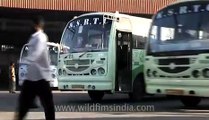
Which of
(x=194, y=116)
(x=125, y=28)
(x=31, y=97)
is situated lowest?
(x=194, y=116)

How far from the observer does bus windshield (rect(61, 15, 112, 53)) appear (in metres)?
17.3

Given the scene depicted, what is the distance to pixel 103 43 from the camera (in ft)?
56.9

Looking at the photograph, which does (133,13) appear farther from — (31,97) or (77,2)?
(31,97)

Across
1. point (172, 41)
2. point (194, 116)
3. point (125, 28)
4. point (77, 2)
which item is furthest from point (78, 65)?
point (77, 2)

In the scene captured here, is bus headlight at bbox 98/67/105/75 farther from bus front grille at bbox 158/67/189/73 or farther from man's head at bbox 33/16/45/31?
man's head at bbox 33/16/45/31

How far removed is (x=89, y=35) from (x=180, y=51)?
14.6ft

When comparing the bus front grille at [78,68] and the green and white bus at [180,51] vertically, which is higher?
the green and white bus at [180,51]

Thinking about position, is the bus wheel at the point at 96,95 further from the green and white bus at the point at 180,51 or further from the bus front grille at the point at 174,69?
the bus front grille at the point at 174,69

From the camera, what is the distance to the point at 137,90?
18.2 metres

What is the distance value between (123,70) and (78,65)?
159 centimetres

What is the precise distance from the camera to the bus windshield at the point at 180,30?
45.0ft

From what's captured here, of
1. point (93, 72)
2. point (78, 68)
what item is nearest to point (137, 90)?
point (93, 72)
